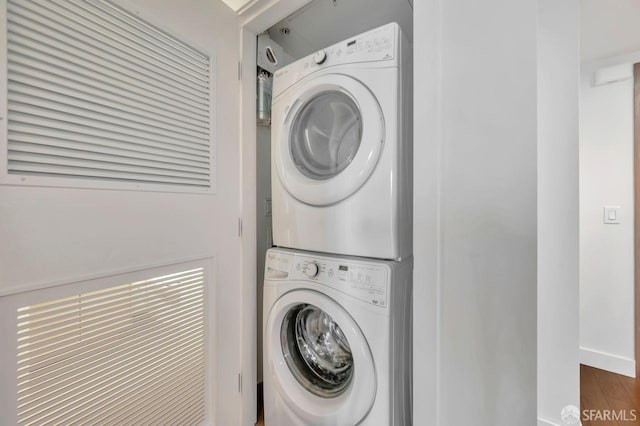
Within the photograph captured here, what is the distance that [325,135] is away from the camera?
1126 millimetres

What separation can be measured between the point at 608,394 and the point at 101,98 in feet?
9.76

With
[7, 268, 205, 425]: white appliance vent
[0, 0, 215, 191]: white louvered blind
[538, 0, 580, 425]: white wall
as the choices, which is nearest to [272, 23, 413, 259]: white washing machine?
[0, 0, 215, 191]: white louvered blind

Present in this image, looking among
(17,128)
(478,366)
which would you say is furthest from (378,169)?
(17,128)

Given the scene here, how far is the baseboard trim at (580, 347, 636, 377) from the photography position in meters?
1.67

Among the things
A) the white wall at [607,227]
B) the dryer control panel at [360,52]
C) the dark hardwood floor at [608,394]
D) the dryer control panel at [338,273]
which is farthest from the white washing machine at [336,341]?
the white wall at [607,227]

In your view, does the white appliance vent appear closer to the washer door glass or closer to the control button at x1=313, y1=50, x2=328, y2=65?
the washer door glass

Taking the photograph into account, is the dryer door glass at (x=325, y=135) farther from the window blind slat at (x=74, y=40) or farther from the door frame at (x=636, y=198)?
the door frame at (x=636, y=198)

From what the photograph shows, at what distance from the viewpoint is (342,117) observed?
3.51ft

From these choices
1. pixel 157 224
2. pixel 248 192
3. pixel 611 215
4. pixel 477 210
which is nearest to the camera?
pixel 477 210

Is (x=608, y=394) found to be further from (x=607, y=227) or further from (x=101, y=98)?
(x=101, y=98)

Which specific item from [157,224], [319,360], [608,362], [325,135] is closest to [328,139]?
[325,135]

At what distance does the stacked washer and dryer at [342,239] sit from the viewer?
84 cm

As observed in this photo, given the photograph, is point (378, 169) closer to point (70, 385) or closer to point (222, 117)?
point (222, 117)

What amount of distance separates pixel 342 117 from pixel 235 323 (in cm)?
105
